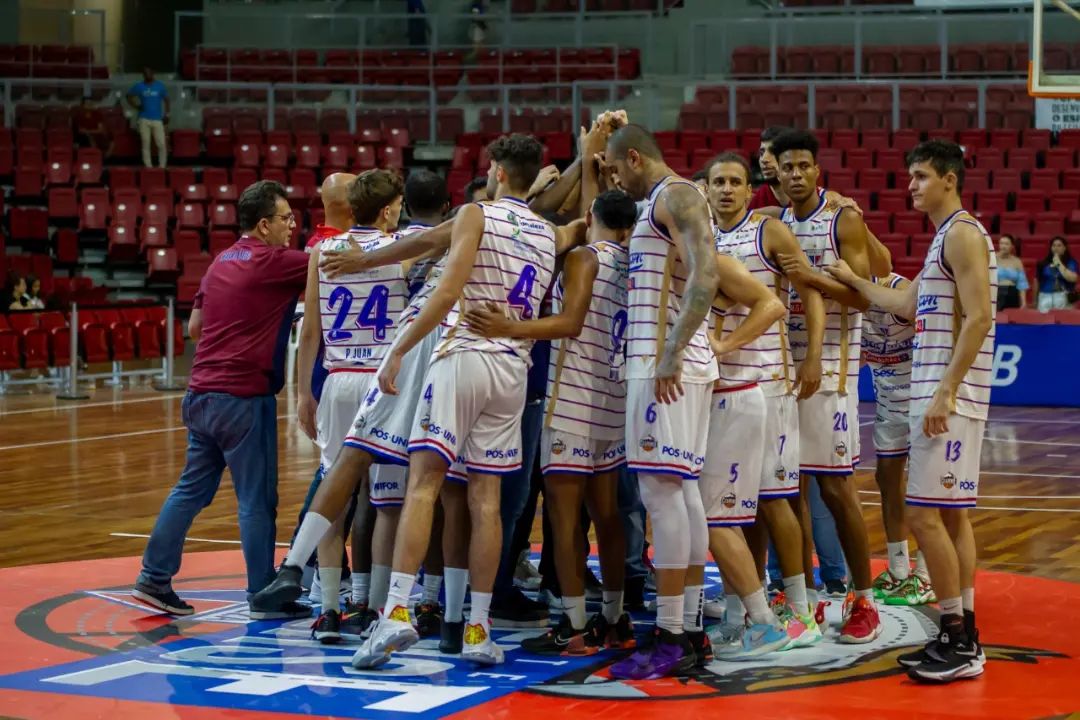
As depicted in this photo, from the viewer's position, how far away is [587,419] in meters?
5.95

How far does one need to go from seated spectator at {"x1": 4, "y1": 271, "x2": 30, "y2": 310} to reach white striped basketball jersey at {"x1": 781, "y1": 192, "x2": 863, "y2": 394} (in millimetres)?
12787

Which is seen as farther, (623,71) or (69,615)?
(623,71)

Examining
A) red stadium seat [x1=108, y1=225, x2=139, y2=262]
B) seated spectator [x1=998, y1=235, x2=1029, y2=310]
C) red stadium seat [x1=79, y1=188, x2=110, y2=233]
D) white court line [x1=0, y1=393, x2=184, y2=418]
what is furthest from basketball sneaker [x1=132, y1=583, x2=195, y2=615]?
red stadium seat [x1=79, y1=188, x2=110, y2=233]

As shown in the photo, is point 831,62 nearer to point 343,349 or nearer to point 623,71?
point 623,71

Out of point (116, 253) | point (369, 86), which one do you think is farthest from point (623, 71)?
point (116, 253)

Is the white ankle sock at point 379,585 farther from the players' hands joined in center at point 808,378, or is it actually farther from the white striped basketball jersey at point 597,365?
the players' hands joined in center at point 808,378

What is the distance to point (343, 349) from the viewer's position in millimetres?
6410

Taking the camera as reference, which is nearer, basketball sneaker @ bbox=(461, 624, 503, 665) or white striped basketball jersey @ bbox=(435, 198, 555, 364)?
basketball sneaker @ bbox=(461, 624, 503, 665)

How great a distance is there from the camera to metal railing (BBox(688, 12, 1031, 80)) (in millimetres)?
23344

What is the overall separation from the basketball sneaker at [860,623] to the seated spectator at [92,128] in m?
19.2

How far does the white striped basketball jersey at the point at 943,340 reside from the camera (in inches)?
224

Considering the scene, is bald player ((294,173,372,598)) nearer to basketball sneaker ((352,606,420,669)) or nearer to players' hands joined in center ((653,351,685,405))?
basketball sneaker ((352,606,420,669))

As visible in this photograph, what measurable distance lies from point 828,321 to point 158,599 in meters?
3.15

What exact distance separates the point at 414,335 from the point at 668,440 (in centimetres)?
101
